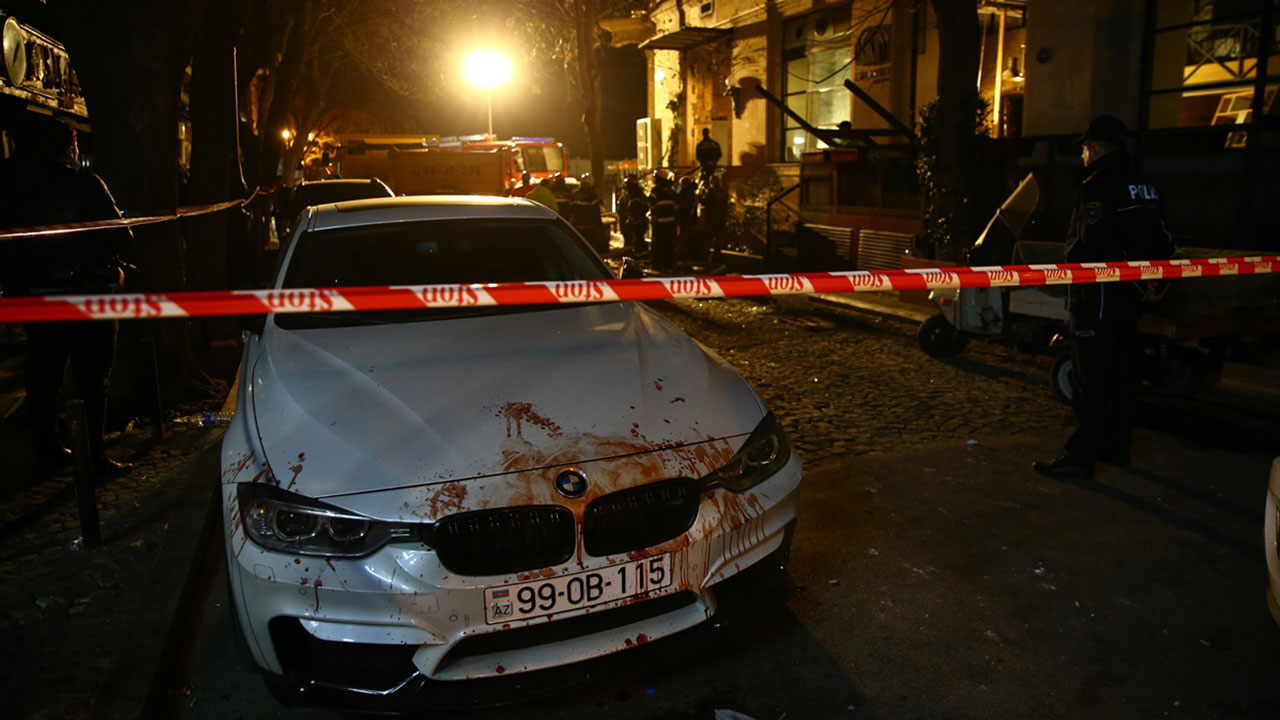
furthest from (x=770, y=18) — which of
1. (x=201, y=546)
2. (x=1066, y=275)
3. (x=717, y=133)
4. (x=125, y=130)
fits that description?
(x=201, y=546)

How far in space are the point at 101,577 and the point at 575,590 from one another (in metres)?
2.53

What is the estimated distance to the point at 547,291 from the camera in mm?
3770

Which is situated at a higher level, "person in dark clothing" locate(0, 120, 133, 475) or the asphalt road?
"person in dark clothing" locate(0, 120, 133, 475)

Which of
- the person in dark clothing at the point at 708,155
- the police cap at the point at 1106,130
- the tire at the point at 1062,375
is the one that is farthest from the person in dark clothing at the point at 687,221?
the police cap at the point at 1106,130

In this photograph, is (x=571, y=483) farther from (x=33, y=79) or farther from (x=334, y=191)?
(x=33, y=79)

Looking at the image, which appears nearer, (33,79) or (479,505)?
(479,505)

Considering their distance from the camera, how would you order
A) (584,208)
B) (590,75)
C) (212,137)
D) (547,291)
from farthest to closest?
(590,75) → (584,208) → (212,137) → (547,291)

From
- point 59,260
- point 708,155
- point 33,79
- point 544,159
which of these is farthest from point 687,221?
point 544,159

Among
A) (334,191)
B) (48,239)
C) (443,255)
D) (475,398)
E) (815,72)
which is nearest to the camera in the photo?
(475,398)

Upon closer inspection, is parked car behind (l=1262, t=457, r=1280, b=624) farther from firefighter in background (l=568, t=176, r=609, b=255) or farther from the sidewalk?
firefighter in background (l=568, t=176, r=609, b=255)

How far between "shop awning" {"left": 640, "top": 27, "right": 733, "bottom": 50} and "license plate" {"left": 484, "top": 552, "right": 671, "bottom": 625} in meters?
19.7

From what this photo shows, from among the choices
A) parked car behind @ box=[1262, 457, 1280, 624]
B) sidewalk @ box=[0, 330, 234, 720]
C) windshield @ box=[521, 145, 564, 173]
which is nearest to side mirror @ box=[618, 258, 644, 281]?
sidewalk @ box=[0, 330, 234, 720]

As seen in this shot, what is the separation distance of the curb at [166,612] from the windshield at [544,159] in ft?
104

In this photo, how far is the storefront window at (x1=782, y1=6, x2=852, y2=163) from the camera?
59.7ft
